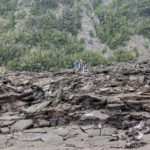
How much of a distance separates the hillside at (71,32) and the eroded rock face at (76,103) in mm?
23292

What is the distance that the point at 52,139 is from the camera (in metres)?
8.47

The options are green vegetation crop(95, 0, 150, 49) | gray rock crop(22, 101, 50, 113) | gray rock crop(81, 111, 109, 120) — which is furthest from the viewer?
green vegetation crop(95, 0, 150, 49)

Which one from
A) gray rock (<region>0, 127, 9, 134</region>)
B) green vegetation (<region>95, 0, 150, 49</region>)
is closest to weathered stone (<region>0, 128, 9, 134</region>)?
gray rock (<region>0, 127, 9, 134</region>)

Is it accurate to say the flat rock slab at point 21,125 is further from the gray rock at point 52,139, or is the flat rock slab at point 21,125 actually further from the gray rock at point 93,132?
the gray rock at point 93,132

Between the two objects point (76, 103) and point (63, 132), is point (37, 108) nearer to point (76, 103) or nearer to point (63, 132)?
point (76, 103)

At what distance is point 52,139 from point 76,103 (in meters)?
3.34

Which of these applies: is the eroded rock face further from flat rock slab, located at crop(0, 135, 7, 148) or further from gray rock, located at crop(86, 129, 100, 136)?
flat rock slab, located at crop(0, 135, 7, 148)

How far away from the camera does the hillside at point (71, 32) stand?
A: 41750mm

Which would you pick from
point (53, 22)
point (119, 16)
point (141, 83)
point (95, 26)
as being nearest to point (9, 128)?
point (141, 83)

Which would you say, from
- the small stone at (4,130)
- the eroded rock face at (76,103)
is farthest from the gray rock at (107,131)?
the small stone at (4,130)

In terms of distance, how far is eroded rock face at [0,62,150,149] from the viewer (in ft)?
32.2

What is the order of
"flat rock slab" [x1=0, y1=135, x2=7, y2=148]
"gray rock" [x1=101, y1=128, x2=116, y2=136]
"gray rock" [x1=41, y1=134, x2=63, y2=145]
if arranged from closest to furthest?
"gray rock" [x1=41, y1=134, x2=63, y2=145]
"flat rock slab" [x1=0, y1=135, x2=7, y2=148]
"gray rock" [x1=101, y1=128, x2=116, y2=136]

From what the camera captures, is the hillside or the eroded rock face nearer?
the eroded rock face

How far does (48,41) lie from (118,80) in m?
38.9
